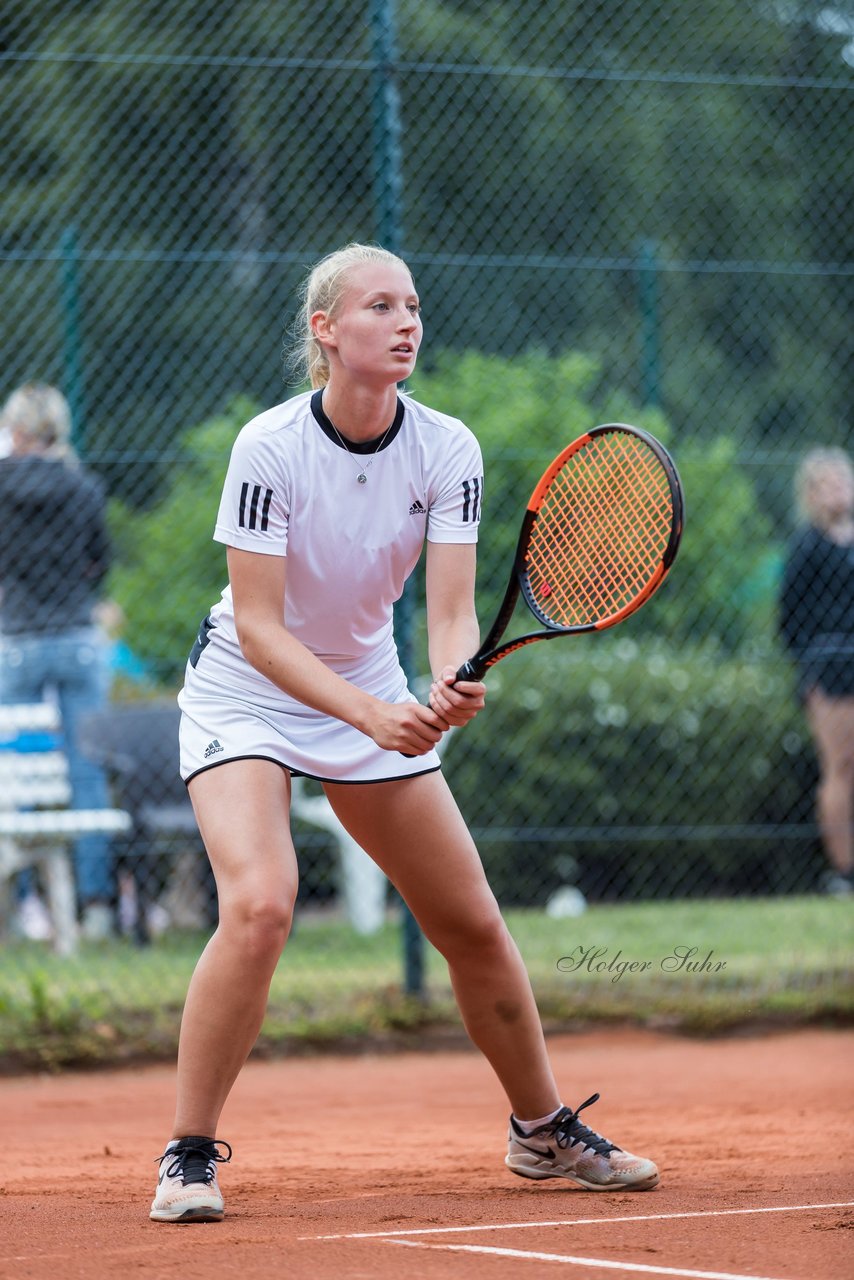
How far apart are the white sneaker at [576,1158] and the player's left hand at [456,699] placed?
0.85 metres

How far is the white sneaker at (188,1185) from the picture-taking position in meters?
3.26

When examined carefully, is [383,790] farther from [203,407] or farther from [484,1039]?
[203,407]

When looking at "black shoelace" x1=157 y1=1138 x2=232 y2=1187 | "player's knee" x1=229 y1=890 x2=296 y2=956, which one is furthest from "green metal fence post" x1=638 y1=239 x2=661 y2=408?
"black shoelace" x1=157 y1=1138 x2=232 y2=1187

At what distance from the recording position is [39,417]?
20.6 feet

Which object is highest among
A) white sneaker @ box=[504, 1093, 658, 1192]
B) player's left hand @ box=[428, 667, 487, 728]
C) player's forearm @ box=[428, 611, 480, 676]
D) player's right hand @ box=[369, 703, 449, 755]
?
player's forearm @ box=[428, 611, 480, 676]

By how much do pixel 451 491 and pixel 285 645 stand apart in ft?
1.60

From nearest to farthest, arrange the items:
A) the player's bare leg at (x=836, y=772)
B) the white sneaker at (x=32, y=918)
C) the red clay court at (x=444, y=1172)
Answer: the red clay court at (x=444, y=1172), the white sneaker at (x=32, y=918), the player's bare leg at (x=836, y=772)

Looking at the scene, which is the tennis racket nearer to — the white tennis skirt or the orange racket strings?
the orange racket strings

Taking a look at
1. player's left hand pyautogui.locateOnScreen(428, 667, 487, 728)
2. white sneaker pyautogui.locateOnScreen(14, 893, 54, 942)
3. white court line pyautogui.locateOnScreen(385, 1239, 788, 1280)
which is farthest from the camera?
white sneaker pyautogui.locateOnScreen(14, 893, 54, 942)

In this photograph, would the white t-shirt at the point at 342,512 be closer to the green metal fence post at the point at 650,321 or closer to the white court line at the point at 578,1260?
the white court line at the point at 578,1260

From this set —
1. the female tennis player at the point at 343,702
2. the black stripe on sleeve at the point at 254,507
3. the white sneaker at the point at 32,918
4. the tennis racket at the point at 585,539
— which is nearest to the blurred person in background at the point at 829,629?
the white sneaker at the point at 32,918

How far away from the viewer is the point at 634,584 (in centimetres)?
357

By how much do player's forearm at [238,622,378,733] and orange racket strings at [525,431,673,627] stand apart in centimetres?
53

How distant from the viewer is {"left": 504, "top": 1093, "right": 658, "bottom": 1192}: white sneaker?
3596 millimetres
